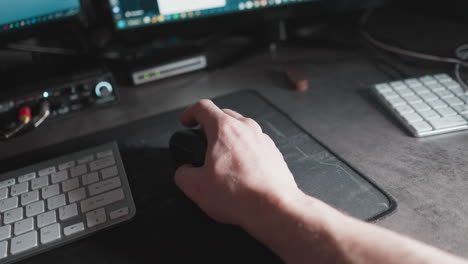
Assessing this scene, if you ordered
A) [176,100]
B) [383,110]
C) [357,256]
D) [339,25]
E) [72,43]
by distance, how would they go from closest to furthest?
[357,256] < [383,110] < [176,100] < [72,43] < [339,25]

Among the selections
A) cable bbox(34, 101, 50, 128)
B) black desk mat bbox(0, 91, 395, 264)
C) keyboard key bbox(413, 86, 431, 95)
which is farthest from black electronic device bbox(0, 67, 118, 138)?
keyboard key bbox(413, 86, 431, 95)

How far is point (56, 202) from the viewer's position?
19.3 inches

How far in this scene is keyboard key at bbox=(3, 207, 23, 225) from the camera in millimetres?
470

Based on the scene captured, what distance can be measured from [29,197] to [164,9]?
1.45ft

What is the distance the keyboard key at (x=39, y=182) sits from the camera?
52 cm

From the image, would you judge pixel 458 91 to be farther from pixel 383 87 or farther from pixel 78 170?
pixel 78 170

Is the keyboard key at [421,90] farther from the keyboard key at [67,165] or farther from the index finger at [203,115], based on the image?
the keyboard key at [67,165]

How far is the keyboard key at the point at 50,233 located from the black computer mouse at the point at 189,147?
0.56 feet

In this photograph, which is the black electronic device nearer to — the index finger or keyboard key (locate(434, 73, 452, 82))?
the index finger

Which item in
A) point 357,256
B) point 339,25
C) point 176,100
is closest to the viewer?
point 357,256

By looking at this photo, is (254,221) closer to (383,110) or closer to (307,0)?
(383,110)

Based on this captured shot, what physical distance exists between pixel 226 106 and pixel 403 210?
0.36 metres

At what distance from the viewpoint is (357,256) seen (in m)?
0.35

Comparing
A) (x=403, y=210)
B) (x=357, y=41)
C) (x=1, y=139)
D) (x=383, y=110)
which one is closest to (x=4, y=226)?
(x=1, y=139)
